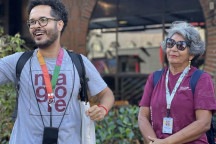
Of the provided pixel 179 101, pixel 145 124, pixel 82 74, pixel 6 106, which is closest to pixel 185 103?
pixel 179 101

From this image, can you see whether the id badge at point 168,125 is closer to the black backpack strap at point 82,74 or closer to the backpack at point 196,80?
the backpack at point 196,80

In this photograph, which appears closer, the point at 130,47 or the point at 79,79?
the point at 79,79

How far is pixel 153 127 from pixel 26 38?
655 centimetres

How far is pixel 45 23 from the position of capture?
3215mm

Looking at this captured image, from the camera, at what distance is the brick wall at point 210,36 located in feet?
25.4

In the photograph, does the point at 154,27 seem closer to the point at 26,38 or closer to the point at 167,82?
the point at 26,38

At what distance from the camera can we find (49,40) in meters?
3.21

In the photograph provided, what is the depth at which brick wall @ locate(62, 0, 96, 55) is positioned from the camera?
8461 mm

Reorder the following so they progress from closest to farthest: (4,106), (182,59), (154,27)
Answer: (182,59) < (4,106) < (154,27)

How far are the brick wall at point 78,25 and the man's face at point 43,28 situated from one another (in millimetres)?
5193

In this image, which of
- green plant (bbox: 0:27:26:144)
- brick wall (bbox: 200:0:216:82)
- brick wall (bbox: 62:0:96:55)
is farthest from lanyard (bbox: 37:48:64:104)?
brick wall (bbox: 62:0:96:55)

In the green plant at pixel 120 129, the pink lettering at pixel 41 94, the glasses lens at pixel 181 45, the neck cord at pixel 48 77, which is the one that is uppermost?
the glasses lens at pixel 181 45

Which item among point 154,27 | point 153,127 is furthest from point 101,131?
point 154,27

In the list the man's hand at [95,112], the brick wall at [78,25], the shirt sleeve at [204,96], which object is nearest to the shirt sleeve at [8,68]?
the man's hand at [95,112]
